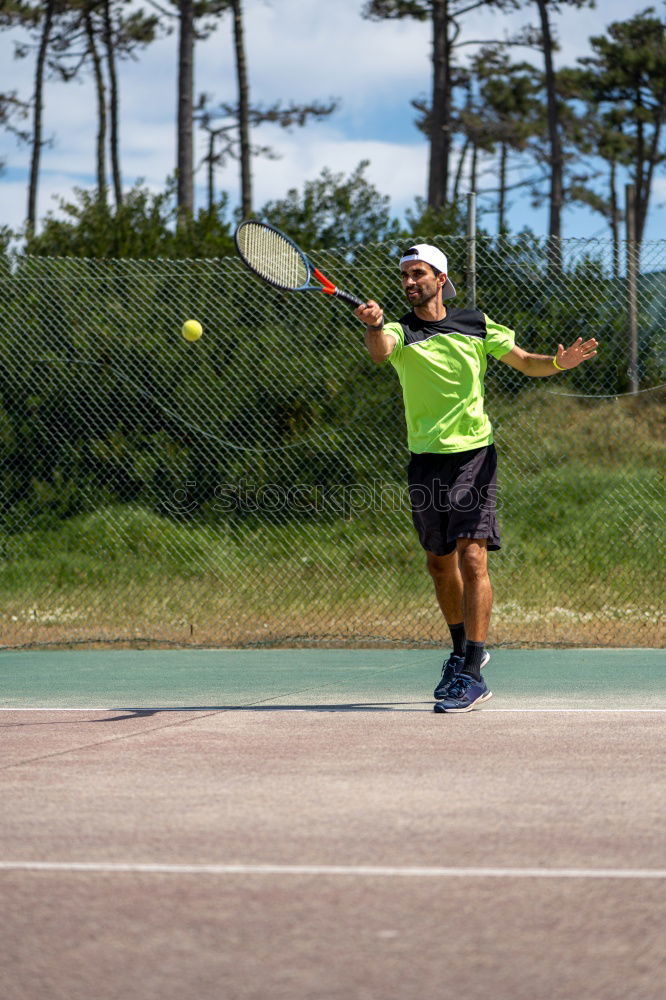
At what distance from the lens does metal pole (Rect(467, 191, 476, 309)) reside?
9.10 meters

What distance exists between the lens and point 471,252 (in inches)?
363

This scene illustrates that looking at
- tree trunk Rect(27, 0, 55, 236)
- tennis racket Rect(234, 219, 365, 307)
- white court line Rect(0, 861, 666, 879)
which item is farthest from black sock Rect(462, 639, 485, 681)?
tree trunk Rect(27, 0, 55, 236)

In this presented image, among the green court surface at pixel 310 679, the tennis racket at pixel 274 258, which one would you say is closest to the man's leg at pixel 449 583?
the green court surface at pixel 310 679

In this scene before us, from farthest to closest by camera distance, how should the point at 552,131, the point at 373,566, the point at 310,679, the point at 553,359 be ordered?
1. the point at 552,131
2. the point at 373,566
3. the point at 310,679
4. the point at 553,359

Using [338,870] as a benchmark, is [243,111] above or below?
above

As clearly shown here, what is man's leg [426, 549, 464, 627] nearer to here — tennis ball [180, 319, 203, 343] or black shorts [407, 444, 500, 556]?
black shorts [407, 444, 500, 556]

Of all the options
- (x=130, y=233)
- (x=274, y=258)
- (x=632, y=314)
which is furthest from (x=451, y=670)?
(x=130, y=233)

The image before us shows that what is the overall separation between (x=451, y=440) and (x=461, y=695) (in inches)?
43.6

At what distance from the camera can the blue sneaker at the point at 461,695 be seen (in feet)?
20.9

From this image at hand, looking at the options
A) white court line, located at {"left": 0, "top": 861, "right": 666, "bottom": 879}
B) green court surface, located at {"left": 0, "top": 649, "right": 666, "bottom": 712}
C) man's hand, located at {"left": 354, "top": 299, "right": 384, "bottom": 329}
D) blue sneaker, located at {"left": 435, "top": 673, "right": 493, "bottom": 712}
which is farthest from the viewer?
green court surface, located at {"left": 0, "top": 649, "right": 666, "bottom": 712}

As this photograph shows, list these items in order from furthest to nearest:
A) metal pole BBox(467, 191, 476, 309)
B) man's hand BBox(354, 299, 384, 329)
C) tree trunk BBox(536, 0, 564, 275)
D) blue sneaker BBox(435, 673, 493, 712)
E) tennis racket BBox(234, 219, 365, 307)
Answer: tree trunk BBox(536, 0, 564, 275)
metal pole BBox(467, 191, 476, 309)
tennis racket BBox(234, 219, 365, 307)
blue sneaker BBox(435, 673, 493, 712)
man's hand BBox(354, 299, 384, 329)

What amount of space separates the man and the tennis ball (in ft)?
11.1

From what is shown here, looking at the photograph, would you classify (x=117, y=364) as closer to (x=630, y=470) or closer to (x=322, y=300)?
(x=322, y=300)

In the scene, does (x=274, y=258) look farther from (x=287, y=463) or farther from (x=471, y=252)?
(x=287, y=463)
